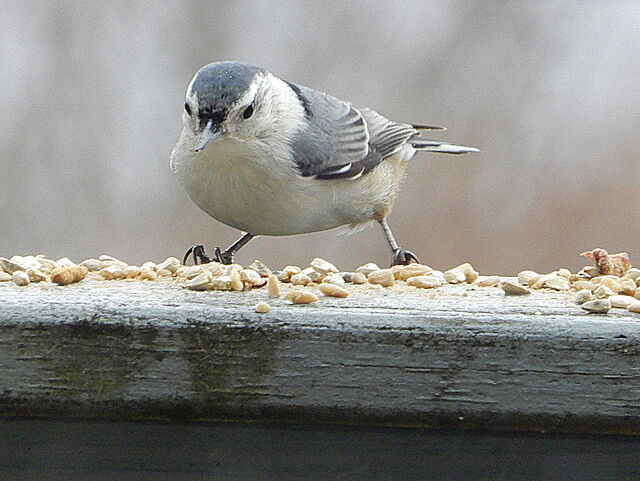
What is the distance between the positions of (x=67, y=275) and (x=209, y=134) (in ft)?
2.33

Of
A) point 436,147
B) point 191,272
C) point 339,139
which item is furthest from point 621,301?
point 436,147

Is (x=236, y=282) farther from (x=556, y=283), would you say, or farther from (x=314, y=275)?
(x=556, y=283)

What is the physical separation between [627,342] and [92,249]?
9.48 feet

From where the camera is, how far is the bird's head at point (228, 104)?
2.10 meters

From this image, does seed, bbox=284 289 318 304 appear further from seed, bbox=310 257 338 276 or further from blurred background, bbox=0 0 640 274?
blurred background, bbox=0 0 640 274

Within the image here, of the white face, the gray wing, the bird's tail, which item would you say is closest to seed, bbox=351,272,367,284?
the white face

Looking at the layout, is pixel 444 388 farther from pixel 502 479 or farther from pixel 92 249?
pixel 92 249

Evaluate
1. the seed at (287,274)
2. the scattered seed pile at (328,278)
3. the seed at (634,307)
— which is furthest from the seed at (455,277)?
the seed at (634,307)

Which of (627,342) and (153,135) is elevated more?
(153,135)

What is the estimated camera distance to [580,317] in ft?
3.83

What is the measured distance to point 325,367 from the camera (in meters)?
1.11

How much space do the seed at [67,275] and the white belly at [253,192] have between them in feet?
2.44

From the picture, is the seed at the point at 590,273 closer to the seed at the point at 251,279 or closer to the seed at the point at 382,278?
the seed at the point at 382,278

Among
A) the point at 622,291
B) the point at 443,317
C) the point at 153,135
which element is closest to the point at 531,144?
the point at 153,135
